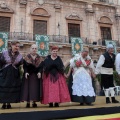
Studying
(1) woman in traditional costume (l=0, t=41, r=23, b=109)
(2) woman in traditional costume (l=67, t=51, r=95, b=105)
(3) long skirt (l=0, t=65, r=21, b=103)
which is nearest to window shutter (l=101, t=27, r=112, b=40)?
(2) woman in traditional costume (l=67, t=51, r=95, b=105)

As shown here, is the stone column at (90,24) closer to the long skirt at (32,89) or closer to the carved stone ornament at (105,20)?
the carved stone ornament at (105,20)

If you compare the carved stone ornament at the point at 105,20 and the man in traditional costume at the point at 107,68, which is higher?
the carved stone ornament at the point at 105,20

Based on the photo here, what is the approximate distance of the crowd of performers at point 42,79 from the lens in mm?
4969

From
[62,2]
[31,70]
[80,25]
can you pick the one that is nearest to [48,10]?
[62,2]

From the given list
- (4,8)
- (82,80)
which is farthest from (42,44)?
(82,80)

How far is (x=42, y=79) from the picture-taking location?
5.32 metres

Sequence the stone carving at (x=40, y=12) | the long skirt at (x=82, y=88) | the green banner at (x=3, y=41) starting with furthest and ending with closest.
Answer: the stone carving at (x=40, y=12) → the green banner at (x=3, y=41) → the long skirt at (x=82, y=88)

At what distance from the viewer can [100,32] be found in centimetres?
1708

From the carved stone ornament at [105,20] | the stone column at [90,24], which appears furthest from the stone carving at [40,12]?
the carved stone ornament at [105,20]

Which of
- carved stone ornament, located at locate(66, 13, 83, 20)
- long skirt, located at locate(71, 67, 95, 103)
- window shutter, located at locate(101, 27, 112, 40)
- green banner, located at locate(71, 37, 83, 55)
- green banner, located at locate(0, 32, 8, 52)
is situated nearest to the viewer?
long skirt, located at locate(71, 67, 95, 103)

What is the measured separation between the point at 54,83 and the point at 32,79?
54cm

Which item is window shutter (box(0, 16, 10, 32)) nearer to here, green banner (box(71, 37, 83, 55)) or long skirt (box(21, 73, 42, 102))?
green banner (box(71, 37, 83, 55))

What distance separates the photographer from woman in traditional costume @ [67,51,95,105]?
17.8ft

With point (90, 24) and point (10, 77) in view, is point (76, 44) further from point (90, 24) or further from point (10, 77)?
point (10, 77)
